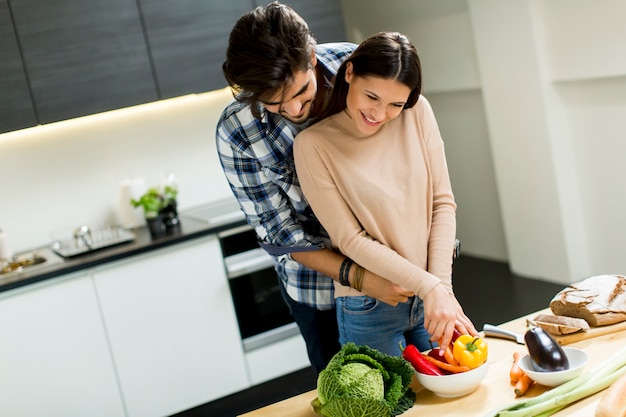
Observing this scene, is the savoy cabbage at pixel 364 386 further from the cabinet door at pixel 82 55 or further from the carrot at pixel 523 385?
the cabinet door at pixel 82 55

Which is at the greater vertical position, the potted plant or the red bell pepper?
the potted plant

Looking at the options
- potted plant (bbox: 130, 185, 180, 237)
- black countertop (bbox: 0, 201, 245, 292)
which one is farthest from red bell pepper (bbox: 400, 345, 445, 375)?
potted plant (bbox: 130, 185, 180, 237)

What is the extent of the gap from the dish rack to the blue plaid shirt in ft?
5.40

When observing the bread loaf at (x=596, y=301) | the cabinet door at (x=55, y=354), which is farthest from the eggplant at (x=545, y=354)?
the cabinet door at (x=55, y=354)

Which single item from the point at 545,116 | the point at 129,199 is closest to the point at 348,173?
the point at 129,199

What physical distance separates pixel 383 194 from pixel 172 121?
8.46ft

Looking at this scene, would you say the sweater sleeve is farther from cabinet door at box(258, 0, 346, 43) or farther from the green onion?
cabinet door at box(258, 0, 346, 43)

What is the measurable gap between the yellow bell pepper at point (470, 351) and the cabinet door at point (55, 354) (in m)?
2.25

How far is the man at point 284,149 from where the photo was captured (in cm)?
199

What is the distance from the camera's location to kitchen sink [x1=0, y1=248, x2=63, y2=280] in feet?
12.2

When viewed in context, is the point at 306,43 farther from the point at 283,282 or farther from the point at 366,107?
the point at 283,282

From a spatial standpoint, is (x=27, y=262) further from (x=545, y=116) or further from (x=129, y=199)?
(x=545, y=116)

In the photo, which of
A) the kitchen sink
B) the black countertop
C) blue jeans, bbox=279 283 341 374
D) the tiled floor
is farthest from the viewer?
the tiled floor

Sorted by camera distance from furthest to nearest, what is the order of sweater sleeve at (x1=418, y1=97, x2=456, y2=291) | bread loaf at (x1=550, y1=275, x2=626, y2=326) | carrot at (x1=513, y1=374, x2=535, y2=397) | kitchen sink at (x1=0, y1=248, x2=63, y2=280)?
kitchen sink at (x1=0, y1=248, x2=63, y2=280) < sweater sleeve at (x1=418, y1=97, x2=456, y2=291) < bread loaf at (x1=550, y1=275, x2=626, y2=326) < carrot at (x1=513, y1=374, x2=535, y2=397)
